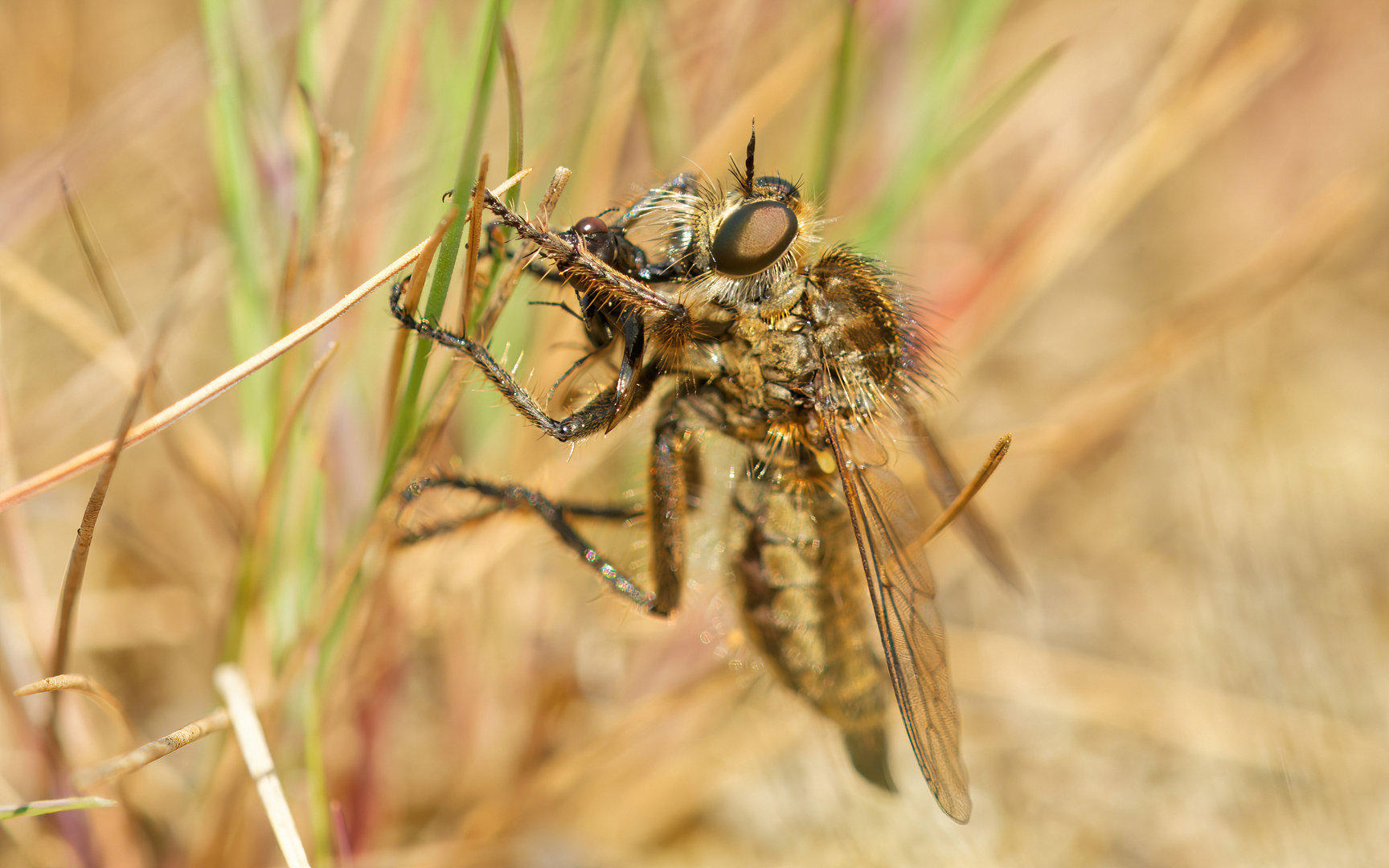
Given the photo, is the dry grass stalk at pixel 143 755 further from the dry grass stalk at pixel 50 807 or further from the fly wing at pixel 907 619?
the fly wing at pixel 907 619

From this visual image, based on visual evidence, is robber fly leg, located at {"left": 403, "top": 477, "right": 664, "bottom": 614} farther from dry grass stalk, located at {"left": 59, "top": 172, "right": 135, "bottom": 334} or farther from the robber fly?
dry grass stalk, located at {"left": 59, "top": 172, "right": 135, "bottom": 334}

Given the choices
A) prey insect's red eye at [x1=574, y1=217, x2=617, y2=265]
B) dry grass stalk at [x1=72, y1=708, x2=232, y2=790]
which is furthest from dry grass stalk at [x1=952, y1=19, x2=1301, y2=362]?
dry grass stalk at [x1=72, y1=708, x2=232, y2=790]

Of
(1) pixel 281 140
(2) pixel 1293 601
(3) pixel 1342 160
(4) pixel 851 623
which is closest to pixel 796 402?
(4) pixel 851 623

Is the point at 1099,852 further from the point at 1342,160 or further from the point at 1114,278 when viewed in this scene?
the point at 1342,160

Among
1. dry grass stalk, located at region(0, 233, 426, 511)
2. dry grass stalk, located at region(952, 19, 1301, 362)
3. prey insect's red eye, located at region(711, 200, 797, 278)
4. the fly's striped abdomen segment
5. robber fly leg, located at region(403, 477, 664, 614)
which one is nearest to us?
dry grass stalk, located at region(0, 233, 426, 511)

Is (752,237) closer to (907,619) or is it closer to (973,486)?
(973,486)

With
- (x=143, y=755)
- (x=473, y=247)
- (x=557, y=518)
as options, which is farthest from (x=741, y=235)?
(x=143, y=755)
